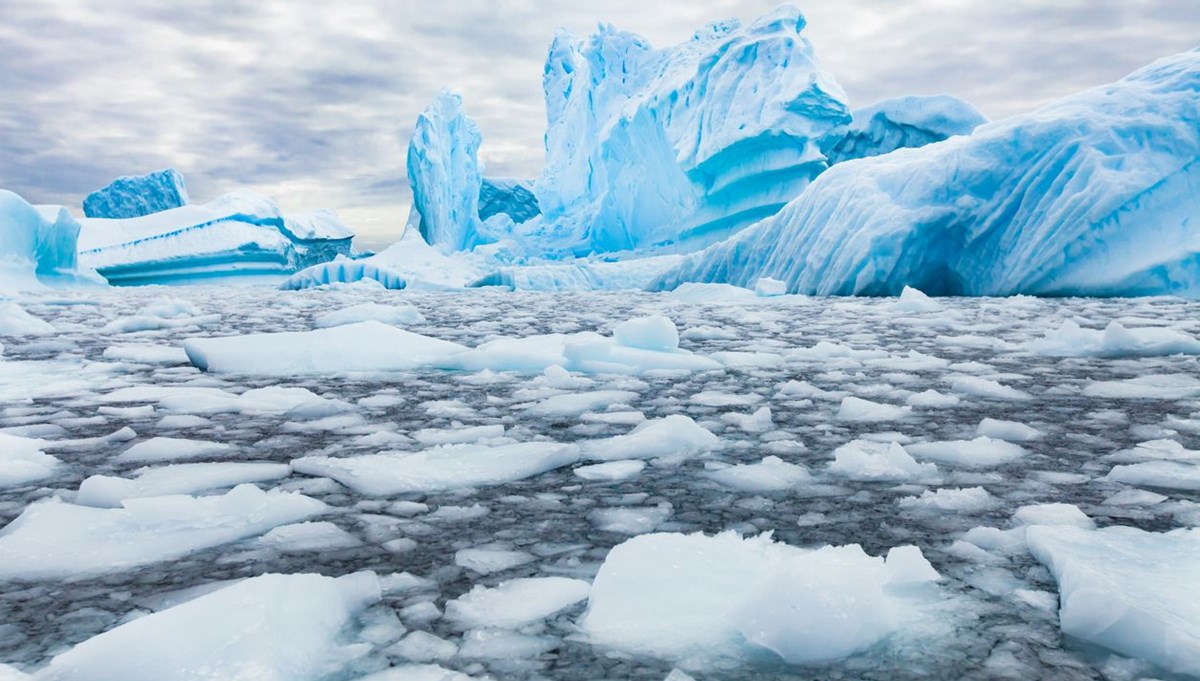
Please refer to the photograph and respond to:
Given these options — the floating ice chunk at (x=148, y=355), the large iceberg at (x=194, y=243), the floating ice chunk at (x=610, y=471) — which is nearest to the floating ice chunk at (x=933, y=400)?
the floating ice chunk at (x=610, y=471)

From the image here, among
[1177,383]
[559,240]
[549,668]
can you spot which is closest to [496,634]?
[549,668]

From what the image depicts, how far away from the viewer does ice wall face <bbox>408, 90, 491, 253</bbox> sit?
28.9 meters

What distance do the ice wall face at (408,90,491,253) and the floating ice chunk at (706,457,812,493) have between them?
28.3 meters

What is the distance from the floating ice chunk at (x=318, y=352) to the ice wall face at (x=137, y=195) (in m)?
A: 37.0

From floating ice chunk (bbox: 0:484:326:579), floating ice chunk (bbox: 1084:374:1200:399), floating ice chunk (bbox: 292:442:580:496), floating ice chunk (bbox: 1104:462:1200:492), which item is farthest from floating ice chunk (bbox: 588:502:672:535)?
floating ice chunk (bbox: 1084:374:1200:399)

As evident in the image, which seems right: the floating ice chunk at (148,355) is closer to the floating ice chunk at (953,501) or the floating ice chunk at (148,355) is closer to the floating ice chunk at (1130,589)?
the floating ice chunk at (953,501)

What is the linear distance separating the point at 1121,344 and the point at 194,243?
27338mm

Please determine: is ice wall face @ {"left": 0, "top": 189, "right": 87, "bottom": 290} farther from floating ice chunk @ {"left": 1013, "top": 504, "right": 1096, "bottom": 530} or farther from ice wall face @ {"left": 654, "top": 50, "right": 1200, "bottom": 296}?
floating ice chunk @ {"left": 1013, "top": 504, "right": 1096, "bottom": 530}

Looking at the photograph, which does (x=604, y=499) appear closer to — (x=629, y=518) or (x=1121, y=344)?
(x=629, y=518)

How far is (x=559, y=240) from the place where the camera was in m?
28.2

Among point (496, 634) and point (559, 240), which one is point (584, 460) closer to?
point (496, 634)

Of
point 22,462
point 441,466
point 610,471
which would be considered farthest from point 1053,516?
point 22,462

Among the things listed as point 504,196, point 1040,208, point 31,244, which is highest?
point 504,196

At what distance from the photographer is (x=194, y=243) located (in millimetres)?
26203
